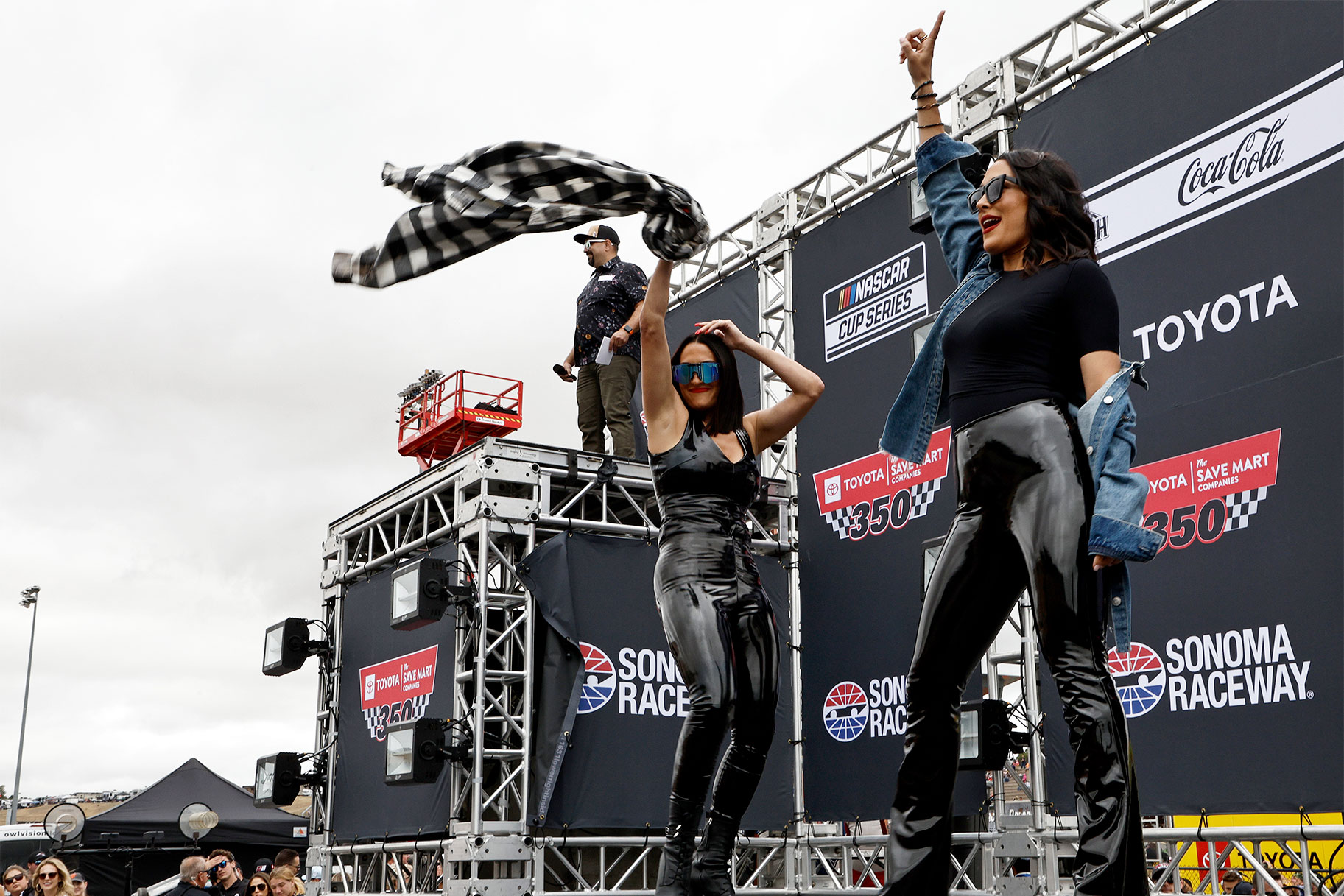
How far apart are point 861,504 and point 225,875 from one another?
19.0 ft

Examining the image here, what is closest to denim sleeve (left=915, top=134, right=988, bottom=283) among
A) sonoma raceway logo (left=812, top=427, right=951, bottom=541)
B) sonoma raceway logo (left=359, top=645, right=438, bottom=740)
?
sonoma raceway logo (left=812, top=427, right=951, bottom=541)

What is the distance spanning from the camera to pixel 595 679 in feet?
34.1

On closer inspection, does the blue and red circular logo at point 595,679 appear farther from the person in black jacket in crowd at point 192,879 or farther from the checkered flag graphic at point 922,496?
the person in black jacket in crowd at point 192,879

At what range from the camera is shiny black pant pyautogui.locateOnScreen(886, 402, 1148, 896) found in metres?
2.42

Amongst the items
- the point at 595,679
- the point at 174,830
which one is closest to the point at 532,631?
the point at 595,679

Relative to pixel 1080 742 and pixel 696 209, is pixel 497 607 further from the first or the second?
pixel 1080 742

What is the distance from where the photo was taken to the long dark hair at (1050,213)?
113 inches

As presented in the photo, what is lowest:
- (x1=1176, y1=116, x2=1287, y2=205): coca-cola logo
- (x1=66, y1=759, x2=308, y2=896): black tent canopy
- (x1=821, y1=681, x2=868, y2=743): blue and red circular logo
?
(x1=66, y1=759, x2=308, y2=896): black tent canopy

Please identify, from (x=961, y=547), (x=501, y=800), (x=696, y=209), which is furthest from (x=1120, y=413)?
(x=501, y=800)

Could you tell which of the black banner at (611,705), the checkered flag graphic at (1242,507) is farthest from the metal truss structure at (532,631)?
the checkered flag graphic at (1242,507)

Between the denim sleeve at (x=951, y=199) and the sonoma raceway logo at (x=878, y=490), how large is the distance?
642cm

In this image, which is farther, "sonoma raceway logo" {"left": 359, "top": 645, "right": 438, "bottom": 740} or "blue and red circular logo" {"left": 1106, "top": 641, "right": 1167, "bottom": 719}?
"sonoma raceway logo" {"left": 359, "top": 645, "right": 438, "bottom": 740}

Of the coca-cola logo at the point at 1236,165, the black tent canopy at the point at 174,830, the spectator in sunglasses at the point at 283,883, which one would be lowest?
the black tent canopy at the point at 174,830

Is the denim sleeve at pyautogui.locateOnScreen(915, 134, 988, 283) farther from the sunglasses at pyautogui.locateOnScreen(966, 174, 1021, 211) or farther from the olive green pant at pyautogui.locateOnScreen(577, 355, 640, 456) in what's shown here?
the olive green pant at pyautogui.locateOnScreen(577, 355, 640, 456)
